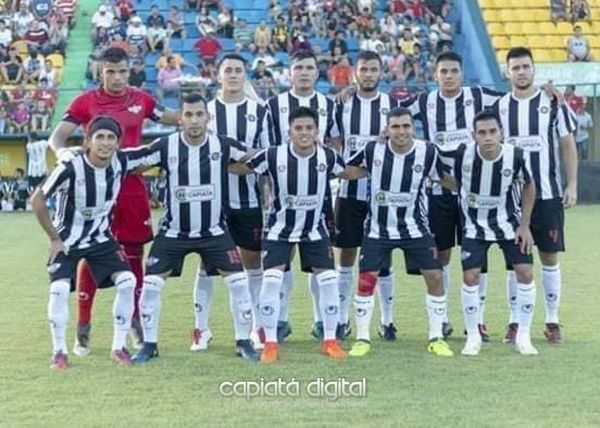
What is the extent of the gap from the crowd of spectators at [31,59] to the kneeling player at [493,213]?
13.4 m

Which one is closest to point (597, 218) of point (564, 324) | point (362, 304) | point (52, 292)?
point (564, 324)

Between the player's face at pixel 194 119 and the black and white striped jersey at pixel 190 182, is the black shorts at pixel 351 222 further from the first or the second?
the player's face at pixel 194 119

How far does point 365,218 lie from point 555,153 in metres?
1.25

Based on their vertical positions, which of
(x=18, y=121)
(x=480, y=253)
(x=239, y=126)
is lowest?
(x=480, y=253)

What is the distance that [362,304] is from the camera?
7094 mm

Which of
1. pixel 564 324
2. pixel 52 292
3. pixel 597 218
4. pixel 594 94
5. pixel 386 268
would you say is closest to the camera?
pixel 52 292

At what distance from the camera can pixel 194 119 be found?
6.84m

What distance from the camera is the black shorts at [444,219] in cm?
747

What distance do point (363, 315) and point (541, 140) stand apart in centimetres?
154

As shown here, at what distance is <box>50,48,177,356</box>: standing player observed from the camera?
718cm

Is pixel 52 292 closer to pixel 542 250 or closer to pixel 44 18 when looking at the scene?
pixel 542 250

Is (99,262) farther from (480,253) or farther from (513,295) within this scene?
(513,295)

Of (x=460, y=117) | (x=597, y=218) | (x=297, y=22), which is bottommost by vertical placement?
(x=597, y=218)

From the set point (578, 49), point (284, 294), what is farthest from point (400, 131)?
point (578, 49)
